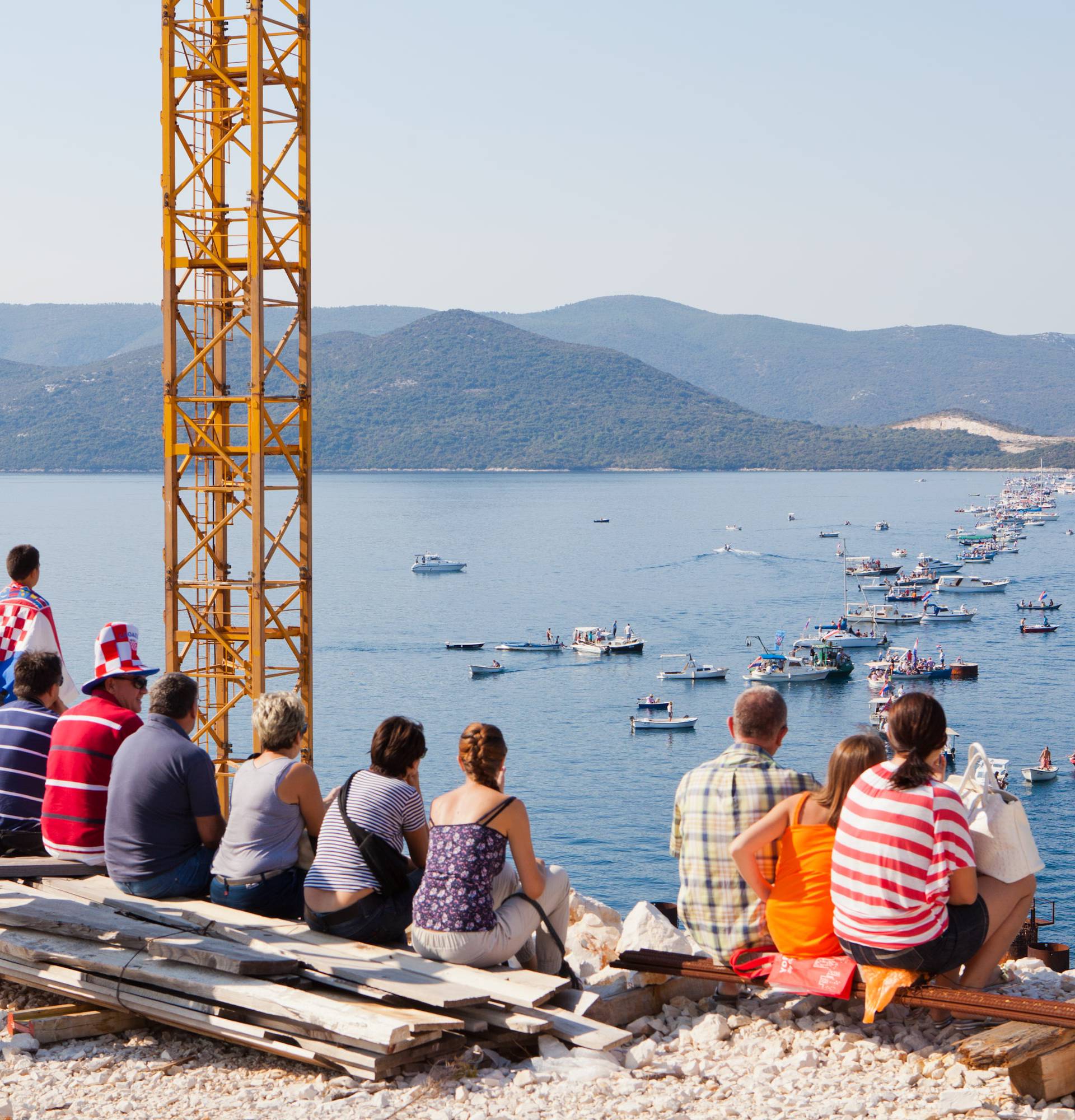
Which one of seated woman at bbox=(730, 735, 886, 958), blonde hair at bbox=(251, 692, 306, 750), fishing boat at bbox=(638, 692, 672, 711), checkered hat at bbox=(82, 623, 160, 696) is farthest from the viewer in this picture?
fishing boat at bbox=(638, 692, 672, 711)

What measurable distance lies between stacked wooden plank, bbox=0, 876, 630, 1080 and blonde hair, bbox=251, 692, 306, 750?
73cm

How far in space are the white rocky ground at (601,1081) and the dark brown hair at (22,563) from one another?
Answer: 2.82 meters

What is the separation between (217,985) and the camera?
15.6 ft

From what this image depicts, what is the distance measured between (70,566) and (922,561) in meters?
66.5

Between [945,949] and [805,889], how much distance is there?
1.72 ft

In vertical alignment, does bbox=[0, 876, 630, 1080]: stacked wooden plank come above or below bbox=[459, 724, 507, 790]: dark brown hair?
below

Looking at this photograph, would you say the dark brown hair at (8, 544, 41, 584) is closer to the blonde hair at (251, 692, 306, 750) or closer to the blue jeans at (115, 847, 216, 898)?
the blue jeans at (115, 847, 216, 898)

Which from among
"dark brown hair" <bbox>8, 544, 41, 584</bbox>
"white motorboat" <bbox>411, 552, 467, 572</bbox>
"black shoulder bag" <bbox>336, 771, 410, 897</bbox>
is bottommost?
"white motorboat" <bbox>411, 552, 467, 572</bbox>

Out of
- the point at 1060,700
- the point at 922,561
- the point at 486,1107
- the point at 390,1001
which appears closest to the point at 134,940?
the point at 390,1001

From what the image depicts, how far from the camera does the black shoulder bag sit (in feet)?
17.2

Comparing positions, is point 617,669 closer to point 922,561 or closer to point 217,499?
point 922,561

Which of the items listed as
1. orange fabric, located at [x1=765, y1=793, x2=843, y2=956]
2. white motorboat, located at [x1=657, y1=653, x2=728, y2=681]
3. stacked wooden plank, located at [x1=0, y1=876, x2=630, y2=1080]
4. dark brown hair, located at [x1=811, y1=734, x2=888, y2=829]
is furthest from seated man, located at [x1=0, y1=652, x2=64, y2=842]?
white motorboat, located at [x1=657, y1=653, x2=728, y2=681]

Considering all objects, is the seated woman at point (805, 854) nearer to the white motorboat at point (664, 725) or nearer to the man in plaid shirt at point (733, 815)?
the man in plaid shirt at point (733, 815)

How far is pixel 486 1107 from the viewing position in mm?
4285
